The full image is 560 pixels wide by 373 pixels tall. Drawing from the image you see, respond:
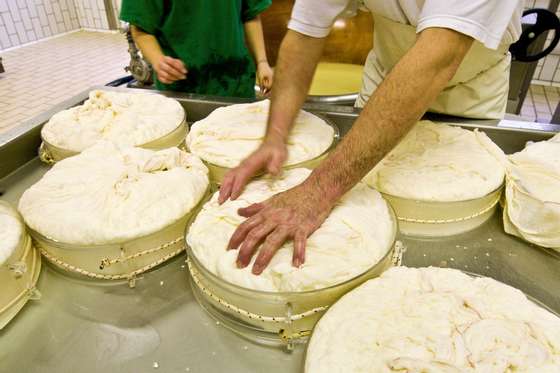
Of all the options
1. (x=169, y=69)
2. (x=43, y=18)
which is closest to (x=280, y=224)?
(x=169, y=69)

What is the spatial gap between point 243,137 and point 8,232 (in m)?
0.75

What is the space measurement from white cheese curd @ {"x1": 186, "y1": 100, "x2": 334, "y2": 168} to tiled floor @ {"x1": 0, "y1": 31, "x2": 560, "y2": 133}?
329 cm

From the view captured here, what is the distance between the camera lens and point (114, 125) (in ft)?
4.96

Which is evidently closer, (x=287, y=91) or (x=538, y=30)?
(x=287, y=91)

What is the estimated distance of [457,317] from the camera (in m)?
0.81

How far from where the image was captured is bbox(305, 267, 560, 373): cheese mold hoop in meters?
0.72

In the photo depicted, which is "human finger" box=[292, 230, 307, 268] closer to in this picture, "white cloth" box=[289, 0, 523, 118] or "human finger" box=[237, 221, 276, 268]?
"human finger" box=[237, 221, 276, 268]

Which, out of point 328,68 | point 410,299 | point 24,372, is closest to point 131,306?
point 24,372

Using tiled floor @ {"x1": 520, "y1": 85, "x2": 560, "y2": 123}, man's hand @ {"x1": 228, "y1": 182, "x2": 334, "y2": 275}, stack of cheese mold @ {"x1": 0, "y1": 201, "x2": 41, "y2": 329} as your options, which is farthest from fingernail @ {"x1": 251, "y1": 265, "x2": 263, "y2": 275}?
tiled floor @ {"x1": 520, "y1": 85, "x2": 560, "y2": 123}

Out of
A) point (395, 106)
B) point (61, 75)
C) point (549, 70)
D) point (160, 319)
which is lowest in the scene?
point (61, 75)

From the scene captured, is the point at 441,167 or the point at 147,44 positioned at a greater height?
the point at 147,44

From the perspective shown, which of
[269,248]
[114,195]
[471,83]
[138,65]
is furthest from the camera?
[138,65]

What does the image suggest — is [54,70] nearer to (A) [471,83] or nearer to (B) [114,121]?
(B) [114,121]

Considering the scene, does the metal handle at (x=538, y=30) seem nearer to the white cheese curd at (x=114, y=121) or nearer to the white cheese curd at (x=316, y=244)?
the white cheese curd at (x=316, y=244)
